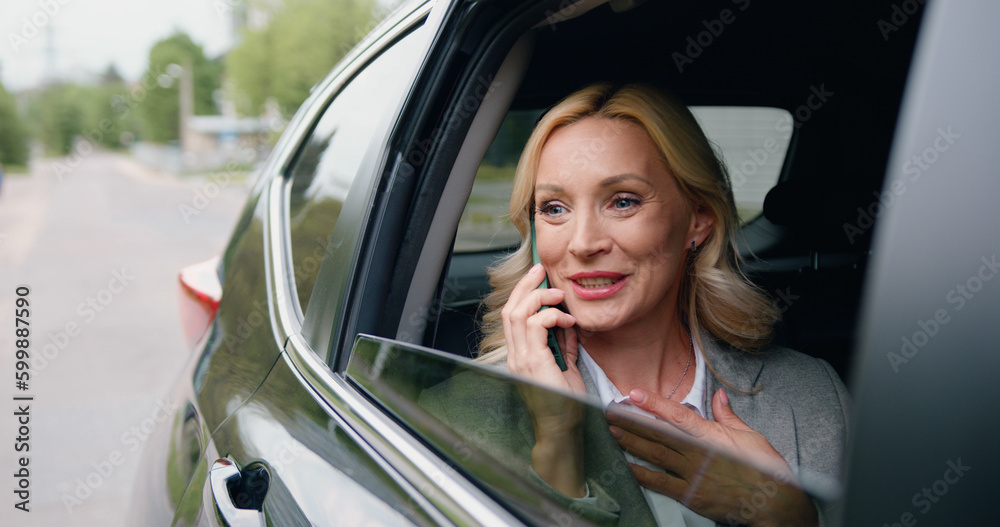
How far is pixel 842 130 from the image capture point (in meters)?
2.74

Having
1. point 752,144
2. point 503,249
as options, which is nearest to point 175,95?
point 752,144

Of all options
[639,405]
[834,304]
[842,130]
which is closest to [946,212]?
[639,405]

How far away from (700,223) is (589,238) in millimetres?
384

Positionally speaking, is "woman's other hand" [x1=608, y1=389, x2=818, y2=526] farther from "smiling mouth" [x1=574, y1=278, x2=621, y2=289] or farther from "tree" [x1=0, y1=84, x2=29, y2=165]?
"tree" [x1=0, y1=84, x2=29, y2=165]

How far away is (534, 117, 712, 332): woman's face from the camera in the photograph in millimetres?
1730

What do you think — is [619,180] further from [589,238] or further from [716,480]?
[716,480]

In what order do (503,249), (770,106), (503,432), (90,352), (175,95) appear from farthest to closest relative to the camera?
(175,95) < (90,352) < (503,249) < (770,106) < (503,432)

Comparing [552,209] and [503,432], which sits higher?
[552,209]

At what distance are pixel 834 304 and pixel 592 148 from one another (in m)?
1.31

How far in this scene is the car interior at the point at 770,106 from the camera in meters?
1.89

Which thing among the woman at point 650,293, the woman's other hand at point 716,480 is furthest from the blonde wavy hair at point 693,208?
the woman's other hand at point 716,480

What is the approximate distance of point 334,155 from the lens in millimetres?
2217

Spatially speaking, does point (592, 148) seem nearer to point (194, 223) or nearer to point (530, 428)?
point (530, 428)

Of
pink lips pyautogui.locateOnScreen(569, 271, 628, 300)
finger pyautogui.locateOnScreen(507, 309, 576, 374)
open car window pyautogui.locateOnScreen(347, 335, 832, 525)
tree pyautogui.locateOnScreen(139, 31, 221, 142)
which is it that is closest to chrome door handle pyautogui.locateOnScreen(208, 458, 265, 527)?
open car window pyautogui.locateOnScreen(347, 335, 832, 525)
